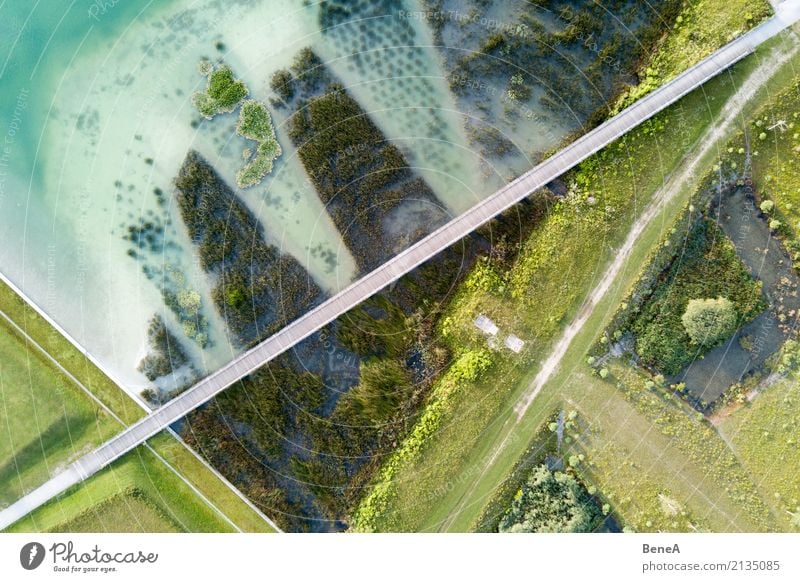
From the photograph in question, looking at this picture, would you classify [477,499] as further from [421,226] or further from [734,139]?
[734,139]

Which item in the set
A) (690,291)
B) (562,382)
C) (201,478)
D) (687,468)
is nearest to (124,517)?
(201,478)

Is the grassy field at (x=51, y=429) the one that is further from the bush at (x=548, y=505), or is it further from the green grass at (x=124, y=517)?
the bush at (x=548, y=505)

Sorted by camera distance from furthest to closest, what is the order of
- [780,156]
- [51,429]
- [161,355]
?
[161,355] → [51,429] → [780,156]

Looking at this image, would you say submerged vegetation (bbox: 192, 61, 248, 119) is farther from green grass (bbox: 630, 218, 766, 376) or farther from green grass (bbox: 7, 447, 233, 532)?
green grass (bbox: 630, 218, 766, 376)

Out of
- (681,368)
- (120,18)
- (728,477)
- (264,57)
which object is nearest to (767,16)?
(681,368)

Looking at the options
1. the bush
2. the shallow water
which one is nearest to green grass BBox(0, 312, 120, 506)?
the shallow water

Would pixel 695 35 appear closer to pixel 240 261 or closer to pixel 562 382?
pixel 562 382

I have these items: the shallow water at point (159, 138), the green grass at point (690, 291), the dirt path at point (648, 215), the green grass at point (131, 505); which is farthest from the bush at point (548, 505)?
the green grass at point (131, 505)
